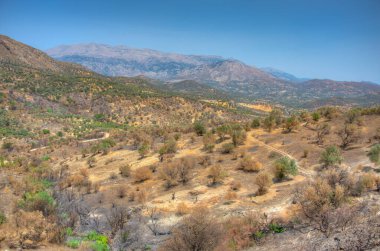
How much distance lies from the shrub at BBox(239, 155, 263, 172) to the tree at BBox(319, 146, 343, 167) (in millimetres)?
3908

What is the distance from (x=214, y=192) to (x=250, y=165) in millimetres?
3975

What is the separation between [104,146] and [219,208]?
2034 cm

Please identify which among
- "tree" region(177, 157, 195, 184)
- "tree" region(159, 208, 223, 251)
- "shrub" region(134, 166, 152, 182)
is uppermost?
"tree" region(159, 208, 223, 251)

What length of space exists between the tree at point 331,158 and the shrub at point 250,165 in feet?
12.8

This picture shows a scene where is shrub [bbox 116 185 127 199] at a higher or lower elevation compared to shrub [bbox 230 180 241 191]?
lower

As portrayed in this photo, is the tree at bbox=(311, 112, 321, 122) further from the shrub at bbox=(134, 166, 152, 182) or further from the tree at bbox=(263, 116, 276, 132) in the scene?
the shrub at bbox=(134, 166, 152, 182)

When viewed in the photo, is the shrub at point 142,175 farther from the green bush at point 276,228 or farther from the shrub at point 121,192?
the green bush at point 276,228

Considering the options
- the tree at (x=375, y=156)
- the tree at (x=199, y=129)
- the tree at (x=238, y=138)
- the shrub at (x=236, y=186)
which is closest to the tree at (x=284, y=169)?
the shrub at (x=236, y=186)

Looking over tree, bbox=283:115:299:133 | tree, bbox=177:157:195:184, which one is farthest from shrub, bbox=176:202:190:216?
tree, bbox=283:115:299:133

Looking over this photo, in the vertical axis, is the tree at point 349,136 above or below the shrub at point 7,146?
above

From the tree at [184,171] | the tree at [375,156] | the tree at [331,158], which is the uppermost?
the tree at [375,156]

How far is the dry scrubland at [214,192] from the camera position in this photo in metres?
11.1

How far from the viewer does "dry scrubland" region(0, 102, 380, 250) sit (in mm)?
11078

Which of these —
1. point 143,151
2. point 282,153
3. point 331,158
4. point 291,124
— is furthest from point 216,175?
point 291,124
